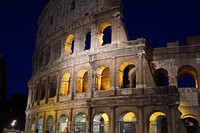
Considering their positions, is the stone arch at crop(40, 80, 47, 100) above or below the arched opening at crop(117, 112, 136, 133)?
above

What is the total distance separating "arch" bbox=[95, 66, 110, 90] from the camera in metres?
19.5

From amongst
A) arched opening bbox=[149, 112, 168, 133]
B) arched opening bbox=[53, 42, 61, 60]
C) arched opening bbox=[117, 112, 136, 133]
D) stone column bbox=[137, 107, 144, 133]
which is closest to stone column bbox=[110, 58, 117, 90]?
arched opening bbox=[117, 112, 136, 133]

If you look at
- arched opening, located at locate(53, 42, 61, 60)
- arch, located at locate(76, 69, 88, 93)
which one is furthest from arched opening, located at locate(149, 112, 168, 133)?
arched opening, located at locate(53, 42, 61, 60)

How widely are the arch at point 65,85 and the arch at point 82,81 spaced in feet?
5.38

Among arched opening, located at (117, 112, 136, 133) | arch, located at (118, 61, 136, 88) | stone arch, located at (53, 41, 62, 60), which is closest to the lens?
arched opening, located at (117, 112, 136, 133)

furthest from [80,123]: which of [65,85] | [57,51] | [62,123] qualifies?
[57,51]

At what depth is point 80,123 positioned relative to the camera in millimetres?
19312

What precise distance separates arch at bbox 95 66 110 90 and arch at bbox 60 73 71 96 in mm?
3501

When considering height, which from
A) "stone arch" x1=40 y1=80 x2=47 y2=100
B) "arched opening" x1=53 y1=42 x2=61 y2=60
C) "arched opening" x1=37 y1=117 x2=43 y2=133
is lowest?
"arched opening" x1=37 y1=117 x2=43 y2=133

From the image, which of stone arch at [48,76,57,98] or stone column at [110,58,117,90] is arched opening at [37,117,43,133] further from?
stone column at [110,58,117,90]

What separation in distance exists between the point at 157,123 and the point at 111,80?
456 cm

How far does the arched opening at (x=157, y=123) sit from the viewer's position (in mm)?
16578

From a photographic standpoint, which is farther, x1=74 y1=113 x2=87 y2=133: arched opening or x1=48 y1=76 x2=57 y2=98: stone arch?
x1=48 y1=76 x2=57 y2=98: stone arch

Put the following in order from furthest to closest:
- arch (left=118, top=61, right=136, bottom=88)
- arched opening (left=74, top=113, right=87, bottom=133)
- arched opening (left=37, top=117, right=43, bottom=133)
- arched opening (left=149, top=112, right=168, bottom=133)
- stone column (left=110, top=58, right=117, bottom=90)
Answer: arched opening (left=37, top=117, right=43, bottom=133)
arch (left=118, top=61, right=136, bottom=88)
arched opening (left=74, top=113, right=87, bottom=133)
stone column (left=110, top=58, right=117, bottom=90)
arched opening (left=149, top=112, right=168, bottom=133)
